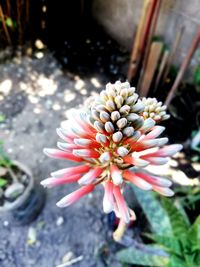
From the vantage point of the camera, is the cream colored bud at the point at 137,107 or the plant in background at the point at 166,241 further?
the plant in background at the point at 166,241

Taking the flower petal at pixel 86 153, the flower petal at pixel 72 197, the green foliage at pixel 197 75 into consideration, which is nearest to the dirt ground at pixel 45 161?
the green foliage at pixel 197 75

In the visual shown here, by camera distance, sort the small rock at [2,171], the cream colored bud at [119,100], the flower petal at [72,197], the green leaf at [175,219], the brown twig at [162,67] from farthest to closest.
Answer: the brown twig at [162,67] < the small rock at [2,171] < the green leaf at [175,219] < the flower petal at [72,197] < the cream colored bud at [119,100]

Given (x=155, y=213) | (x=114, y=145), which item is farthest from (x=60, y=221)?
(x=114, y=145)

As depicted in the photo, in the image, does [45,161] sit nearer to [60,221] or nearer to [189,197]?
[60,221]

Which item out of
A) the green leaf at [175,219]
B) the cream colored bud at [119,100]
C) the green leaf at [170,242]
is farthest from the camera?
the green leaf at [175,219]

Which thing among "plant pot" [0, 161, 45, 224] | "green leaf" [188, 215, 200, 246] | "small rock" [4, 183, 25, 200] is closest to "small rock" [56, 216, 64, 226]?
"plant pot" [0, 161, 45, 224]

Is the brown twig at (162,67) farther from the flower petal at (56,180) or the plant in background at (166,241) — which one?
the flower petal at (56,180)

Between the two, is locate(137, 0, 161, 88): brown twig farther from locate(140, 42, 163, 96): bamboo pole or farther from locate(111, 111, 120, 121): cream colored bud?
locate(111, 111, 120, 121): cream colored bud

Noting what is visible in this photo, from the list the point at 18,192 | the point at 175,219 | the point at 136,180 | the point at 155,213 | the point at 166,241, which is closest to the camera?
the point at 136,180
